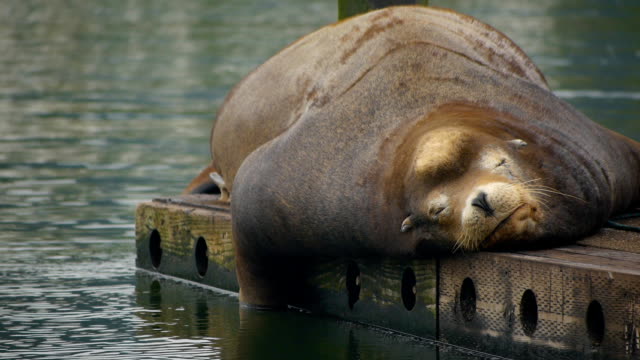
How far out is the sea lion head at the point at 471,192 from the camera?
567 cm

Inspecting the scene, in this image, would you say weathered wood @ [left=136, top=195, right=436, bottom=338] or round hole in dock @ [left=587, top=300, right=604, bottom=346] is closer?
round hole in dock @ [left=587, top=300, right=604, bottom=346]

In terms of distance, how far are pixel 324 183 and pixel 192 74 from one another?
1491cm

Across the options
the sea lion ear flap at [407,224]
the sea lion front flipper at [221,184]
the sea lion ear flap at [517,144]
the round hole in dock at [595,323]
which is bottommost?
the round hole in dock at [595,323]

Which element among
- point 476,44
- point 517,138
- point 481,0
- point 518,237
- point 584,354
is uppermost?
point 481,0

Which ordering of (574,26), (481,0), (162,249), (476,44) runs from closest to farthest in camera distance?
(476,44)
(162,249)
(574,26)
(481,0)

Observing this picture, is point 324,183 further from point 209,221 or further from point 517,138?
point 209,221

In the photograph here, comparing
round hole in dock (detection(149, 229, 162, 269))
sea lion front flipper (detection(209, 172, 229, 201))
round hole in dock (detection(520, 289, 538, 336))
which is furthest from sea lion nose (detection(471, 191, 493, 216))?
round hole in dock (detection(149, 229, 162, 269))

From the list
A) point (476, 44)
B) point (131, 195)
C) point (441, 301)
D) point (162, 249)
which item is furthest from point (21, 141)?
point (441, 301)

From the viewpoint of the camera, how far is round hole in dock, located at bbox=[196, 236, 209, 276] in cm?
781

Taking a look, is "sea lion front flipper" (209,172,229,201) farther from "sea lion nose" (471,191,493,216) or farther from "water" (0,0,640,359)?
"sea lion nose" (471,191,493,216)

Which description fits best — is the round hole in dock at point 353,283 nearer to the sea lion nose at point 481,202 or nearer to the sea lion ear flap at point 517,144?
the sea lion ear flap at point 517,144

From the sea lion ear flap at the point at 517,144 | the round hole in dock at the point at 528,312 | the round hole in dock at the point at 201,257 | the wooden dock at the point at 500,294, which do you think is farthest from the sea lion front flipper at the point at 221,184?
the round hole in dock at the point at 528,312

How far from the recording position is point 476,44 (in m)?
7.27

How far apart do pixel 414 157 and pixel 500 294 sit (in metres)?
0.66
